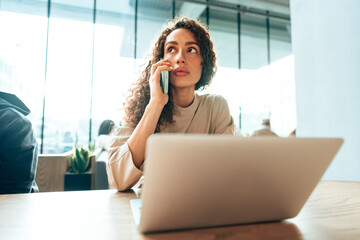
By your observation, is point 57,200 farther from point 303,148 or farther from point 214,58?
point 214,58

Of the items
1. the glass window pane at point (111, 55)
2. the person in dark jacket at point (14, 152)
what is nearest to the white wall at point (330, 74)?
the person in dark jacket at point (14, 152)

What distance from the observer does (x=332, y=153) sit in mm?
407

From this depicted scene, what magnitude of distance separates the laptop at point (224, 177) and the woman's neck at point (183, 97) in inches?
34.0

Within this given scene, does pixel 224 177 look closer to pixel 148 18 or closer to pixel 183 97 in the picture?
pixel 183 97

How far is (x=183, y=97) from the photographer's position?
1.26 metres

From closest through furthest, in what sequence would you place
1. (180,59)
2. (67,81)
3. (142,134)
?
(142,134) < (180,59) < (67,81)

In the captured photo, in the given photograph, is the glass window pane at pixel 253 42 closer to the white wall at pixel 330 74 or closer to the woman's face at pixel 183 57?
the white wall at pixel 330 74

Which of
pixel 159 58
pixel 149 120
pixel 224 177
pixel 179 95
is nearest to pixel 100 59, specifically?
pixel 159 58

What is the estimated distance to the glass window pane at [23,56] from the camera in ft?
16.7

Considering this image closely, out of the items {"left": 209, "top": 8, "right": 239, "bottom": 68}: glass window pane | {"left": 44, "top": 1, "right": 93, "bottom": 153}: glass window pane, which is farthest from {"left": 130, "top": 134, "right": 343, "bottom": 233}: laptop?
{"left": 209, "top": 8, "right": 239, "bottom": 68}: glass window pane

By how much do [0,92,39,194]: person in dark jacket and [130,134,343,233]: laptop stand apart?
920mm

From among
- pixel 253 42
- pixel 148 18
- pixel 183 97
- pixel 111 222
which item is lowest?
pixel 111 222

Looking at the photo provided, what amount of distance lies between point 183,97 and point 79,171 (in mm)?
2358

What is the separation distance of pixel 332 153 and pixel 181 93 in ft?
2.97
